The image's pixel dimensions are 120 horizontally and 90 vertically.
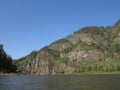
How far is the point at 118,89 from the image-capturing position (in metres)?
66.6

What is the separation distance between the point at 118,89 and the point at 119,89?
0.26 metres

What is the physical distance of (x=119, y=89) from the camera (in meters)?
66.6
